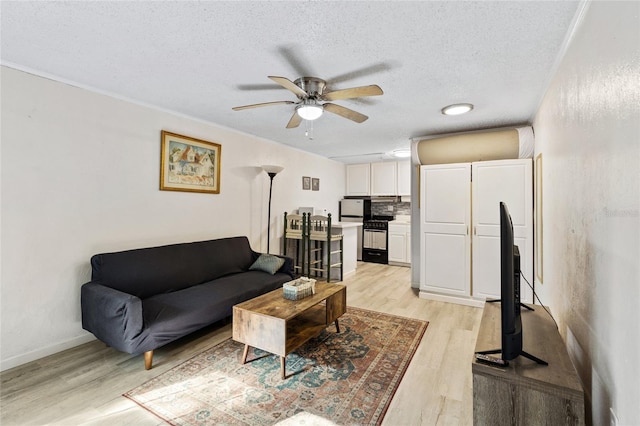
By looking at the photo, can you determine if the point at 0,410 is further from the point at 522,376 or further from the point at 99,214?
the point at 522,376

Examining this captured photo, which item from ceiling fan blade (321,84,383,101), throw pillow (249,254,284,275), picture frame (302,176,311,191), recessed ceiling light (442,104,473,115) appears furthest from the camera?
picture frame (302,176,311,191)

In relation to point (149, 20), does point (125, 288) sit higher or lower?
lower

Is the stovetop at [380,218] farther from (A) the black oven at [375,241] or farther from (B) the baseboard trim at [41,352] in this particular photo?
(B) the baseboard trim at [41,352]

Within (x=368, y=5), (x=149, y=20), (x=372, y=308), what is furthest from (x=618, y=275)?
(x=372, y=308)

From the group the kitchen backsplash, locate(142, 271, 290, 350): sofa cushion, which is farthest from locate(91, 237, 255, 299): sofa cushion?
the kitchen backsplash

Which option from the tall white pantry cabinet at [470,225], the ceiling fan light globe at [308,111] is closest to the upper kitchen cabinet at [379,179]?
the tall white pantry cabinet at [470,225]

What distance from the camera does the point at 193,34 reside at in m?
1.81

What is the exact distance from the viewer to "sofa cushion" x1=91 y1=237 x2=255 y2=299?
2.56 metres

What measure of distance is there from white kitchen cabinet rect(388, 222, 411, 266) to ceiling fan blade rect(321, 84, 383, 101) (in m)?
4.23

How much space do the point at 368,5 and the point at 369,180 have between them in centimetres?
529

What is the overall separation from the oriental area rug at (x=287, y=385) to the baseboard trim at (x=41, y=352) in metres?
1.07

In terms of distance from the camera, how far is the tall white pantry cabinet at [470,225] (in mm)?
3451

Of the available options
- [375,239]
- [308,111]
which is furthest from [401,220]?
[308,111]

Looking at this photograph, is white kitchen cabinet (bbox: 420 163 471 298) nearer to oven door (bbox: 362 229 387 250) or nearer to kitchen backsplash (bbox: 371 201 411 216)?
oven door (bbox: 362 229 387 250)
